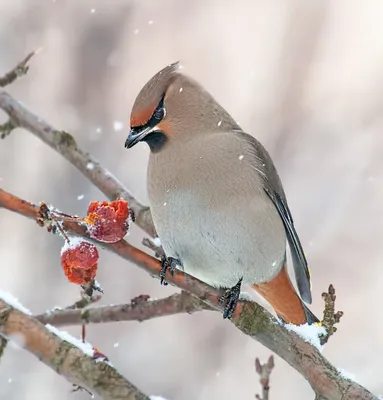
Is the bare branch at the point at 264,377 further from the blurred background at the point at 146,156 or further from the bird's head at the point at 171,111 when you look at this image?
the blurred background at the point at 146,156

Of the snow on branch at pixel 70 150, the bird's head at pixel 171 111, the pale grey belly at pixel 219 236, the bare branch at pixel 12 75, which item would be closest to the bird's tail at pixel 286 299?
the pale grey belly at pixel 219 236

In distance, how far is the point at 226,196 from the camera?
11.5 feet

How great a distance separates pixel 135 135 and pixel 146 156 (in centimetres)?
518

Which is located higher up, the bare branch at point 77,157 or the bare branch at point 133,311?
the bare branch at point 77,157

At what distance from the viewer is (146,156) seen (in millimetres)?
8547

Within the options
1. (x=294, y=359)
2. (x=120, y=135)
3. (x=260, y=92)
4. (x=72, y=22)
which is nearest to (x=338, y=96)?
(x=260, y=92)

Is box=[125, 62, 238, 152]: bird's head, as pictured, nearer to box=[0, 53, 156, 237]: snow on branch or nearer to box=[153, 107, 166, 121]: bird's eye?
box=[153, 107, 166, 121]: bird's eye

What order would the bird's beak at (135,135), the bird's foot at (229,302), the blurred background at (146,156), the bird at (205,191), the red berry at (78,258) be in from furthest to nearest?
the blurred background at (146,156)
the bird at (205,191)
the bird's beak at (135,135)
the bird's foot at (229,302)
the red berry at (78,258)

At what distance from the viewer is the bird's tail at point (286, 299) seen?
3.90 m

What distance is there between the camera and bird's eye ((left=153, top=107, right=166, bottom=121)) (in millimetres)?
3504

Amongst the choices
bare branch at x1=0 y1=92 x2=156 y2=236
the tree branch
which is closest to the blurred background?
bare branch at x1=0 y1=92 x2=156 y2=236

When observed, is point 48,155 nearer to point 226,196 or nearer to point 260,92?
point 260,92

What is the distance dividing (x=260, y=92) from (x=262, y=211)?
5.30 m

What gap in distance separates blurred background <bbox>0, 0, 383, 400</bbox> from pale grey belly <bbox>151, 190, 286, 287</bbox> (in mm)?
4022
